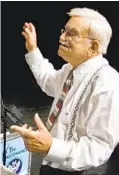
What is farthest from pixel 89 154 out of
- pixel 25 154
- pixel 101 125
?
pixel 25 154

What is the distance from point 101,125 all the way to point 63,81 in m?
0.42

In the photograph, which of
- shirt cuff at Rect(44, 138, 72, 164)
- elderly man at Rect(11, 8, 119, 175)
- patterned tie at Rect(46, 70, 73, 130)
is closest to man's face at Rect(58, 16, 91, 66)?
elderly man at Rect(11, 8, 119, 175)

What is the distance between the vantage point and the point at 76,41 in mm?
1866

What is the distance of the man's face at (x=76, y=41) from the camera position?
1.84 meters

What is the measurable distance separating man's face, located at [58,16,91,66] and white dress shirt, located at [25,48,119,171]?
1.7 inches

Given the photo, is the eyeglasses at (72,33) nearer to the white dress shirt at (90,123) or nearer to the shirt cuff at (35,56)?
the white dress shirt at (90,123)

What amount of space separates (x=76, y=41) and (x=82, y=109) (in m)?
0.29

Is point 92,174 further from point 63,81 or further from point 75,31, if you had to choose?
point 75,31

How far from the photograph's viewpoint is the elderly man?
5.58 ft

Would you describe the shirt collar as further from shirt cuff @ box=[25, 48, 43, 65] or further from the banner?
the banner

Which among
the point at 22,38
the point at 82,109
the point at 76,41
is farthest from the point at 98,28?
the point at 22,38

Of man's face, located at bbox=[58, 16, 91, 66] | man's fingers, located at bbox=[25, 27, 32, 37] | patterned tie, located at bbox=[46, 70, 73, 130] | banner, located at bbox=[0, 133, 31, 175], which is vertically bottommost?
banner, located at bbox=[0, 133, 31, 175]

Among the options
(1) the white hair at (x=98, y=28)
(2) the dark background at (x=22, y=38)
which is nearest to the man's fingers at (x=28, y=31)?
(1) the white hair at (x=98, y=28)

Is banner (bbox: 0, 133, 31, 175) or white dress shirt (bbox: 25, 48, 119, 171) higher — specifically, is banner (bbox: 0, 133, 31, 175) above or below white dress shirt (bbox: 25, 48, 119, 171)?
below
